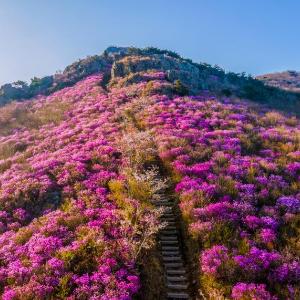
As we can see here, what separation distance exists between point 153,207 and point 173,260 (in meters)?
3.15

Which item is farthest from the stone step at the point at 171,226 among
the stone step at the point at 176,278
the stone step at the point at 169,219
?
the stone step at the point at 176,278

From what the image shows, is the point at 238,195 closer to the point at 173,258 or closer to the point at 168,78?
the point at 173,258

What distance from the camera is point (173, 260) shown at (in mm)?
14320

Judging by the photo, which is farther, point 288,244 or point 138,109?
point 138,109

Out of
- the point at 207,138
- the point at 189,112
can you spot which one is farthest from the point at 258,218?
the point at 189,112

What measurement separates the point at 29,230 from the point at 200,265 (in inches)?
303

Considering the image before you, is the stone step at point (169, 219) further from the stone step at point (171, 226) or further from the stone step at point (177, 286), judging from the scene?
the stone step at point (177, 286)

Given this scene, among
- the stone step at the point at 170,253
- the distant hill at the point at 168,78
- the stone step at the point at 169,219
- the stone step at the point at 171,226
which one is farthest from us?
the distant hill at the point at 168,78

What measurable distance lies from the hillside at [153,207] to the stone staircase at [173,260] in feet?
0.14

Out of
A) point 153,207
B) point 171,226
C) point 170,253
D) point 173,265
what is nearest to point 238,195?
point 171,226

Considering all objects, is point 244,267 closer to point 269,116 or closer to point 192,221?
point 192,221

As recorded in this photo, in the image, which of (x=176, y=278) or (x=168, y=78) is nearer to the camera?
(x=176, y=278)

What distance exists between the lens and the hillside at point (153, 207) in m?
12.7

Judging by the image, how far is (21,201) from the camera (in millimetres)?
19375
